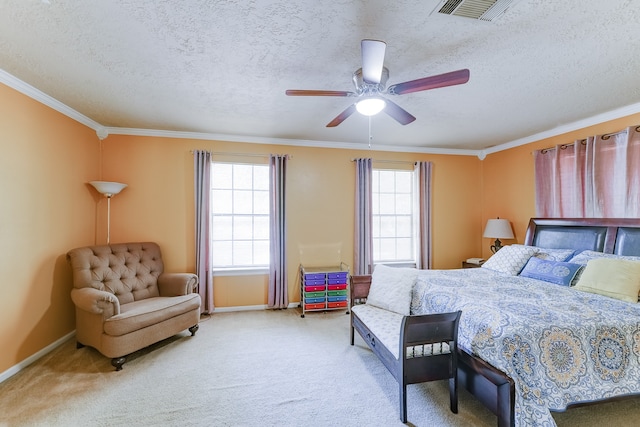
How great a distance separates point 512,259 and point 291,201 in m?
3.02

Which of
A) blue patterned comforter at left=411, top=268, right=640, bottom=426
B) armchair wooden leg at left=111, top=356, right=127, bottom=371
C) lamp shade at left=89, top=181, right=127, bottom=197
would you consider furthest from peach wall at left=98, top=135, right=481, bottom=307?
blue patterned comforter at left=411, top=268, right=640, bottom=426

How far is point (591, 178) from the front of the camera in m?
3.36

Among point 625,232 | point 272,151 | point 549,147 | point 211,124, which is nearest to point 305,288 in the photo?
point 272,151

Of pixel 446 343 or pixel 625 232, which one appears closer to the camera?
pixel 446 343

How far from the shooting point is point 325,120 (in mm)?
3514

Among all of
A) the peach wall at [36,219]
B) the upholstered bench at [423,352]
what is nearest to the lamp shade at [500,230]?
the upholstered bench at [423,352]

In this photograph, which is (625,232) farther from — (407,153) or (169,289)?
(169,289)

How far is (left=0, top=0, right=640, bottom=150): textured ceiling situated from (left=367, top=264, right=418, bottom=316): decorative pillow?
180 centimetres

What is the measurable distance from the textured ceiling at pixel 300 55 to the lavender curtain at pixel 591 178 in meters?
0.39

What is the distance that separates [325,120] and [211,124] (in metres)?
1.49

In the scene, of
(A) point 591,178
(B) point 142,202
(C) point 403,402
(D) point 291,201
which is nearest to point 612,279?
(A) point 591,178

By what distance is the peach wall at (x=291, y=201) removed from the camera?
3.89 m

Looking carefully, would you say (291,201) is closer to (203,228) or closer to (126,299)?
(203,228)

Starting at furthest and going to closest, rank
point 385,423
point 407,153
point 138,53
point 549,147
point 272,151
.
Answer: point 407,153, point 272,151, point 549,147, point 138,53, point 385,423
